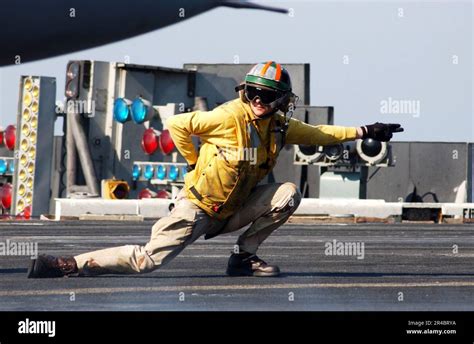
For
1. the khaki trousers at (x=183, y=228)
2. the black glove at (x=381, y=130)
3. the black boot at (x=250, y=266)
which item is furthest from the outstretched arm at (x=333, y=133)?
the black boot at (x=250, y=266)

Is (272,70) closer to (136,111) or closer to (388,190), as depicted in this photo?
(136,111)

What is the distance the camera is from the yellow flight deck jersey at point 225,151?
962 centimetres

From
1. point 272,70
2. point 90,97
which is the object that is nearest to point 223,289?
point 272,70

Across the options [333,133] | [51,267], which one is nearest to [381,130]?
[333,133]

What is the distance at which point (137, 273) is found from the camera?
1000 centimetres

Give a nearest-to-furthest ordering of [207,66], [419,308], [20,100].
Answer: [419,308] → [20,100] → [207,66]

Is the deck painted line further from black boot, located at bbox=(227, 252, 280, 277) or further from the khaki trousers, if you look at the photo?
black boot, located at bbox=(227, 252, 280, 277)

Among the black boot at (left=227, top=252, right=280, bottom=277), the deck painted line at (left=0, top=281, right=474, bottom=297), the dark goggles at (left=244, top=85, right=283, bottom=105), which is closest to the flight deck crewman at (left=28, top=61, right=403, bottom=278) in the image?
the dark goggles at (left=244, top=85, right=283, bottom=105)

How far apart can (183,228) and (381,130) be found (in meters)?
1.79

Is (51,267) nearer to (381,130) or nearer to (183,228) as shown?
(183,228)

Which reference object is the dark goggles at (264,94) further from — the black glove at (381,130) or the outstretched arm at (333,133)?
the black glove at (381,130)
